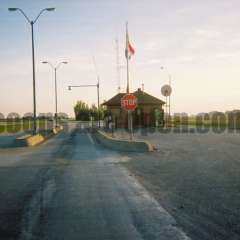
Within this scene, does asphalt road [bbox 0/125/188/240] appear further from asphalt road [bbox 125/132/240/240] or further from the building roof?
the building roof

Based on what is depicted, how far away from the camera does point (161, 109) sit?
268 feet

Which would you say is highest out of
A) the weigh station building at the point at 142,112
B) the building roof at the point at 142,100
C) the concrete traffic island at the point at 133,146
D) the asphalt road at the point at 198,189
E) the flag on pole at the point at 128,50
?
the flag on pole at the point at 128,50

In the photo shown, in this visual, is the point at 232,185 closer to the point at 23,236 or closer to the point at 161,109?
the point at 23,236

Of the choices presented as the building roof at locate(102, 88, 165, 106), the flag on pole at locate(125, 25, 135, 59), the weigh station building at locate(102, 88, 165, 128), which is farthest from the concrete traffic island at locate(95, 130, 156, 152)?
the building roof at locate(102, 88, 165, 106)

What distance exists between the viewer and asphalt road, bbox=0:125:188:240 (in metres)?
8.82

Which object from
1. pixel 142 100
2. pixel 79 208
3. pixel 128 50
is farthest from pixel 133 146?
pixel 142 100

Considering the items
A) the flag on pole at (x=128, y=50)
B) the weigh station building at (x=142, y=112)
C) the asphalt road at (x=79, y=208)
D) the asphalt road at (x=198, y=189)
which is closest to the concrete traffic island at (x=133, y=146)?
the asphalt road at (x=198, y=189)

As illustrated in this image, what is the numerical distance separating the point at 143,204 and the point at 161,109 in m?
70.4

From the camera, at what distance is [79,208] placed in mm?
11094

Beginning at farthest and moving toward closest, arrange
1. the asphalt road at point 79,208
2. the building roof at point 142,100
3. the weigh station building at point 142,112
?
the building roof at point 142,100 → the weigh station building at point 142,112 → the asphalt road at point 79,208

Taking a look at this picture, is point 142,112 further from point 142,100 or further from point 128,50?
point 128,50

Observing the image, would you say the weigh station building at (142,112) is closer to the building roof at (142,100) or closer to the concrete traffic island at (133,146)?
the building roof at (142,100)

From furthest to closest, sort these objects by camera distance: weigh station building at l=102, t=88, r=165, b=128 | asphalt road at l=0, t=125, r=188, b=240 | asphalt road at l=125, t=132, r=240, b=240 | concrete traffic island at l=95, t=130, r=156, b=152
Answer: weigh station building at l=102, t=88, r=165, b=128
concrete traffic island at l=95, t=130, r=156, b=152
asphalt road at l=125, t=132, r=240, b=240
asphalt road at l=0, t=125, r=188, b=240

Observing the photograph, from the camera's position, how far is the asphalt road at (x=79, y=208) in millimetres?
8825
